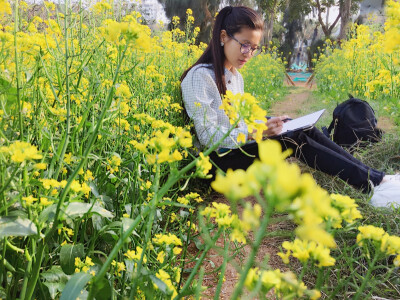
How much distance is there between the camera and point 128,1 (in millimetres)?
2176

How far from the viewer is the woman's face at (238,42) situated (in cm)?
178

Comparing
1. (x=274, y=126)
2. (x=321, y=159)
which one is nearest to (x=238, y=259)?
(x=274, y=126)

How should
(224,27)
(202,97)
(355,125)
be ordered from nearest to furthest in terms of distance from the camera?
1. (202,97)
2. (224,27)
3. (355,125)

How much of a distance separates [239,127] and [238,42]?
1.38 feet

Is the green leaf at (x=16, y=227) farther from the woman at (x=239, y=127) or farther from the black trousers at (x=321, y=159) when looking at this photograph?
the black trousers at (x=321, y=159)

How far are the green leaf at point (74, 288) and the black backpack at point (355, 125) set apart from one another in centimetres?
218

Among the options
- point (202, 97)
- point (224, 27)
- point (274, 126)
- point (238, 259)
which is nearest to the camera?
point (238, 259)

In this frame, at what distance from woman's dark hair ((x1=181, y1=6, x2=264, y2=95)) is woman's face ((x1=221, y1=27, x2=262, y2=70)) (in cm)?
2

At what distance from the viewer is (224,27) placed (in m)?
1.89

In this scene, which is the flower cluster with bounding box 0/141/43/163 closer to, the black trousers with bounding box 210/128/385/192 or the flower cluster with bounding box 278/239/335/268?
the flower cluster with bounding box 278/239/335/268

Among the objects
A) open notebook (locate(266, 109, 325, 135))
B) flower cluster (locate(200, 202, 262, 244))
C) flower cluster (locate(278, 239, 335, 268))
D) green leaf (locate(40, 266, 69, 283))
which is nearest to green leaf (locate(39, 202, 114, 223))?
green leaf (locate(40, 266, 69, 283))

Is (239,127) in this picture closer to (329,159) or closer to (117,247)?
(329,159)

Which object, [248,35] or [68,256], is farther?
[248,35]

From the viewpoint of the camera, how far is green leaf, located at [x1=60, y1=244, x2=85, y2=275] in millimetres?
803
